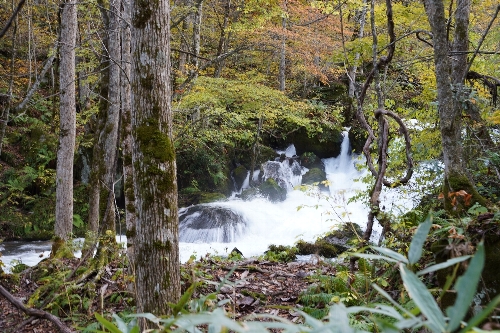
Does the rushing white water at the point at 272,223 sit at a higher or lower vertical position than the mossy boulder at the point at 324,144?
lower

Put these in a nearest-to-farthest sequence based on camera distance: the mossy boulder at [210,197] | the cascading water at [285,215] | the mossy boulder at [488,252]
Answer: the mossy boulder at [488,252], the cascading water at [285,215], the mossy boulder at [210,197]

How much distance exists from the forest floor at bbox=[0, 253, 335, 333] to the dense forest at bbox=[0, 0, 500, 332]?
0.06 m

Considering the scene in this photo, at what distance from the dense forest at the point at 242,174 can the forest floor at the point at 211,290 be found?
0.20ft

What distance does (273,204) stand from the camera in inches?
617

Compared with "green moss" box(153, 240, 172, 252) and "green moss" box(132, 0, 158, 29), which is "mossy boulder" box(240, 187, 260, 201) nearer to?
"green moss" box(153, 240, 172, 252)

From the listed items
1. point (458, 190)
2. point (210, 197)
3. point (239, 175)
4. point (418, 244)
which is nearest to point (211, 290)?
point (458, 190)

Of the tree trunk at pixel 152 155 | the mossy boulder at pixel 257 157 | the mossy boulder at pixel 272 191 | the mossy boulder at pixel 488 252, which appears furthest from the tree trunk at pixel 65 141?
the mossy boulder at pixel 257 157

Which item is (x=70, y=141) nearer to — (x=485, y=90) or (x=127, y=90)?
(x=127, y=90)

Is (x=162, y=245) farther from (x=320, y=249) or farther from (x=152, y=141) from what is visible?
(x=320, y=249)

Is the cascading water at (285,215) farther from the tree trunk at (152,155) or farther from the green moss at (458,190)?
the green moss at (458,190)

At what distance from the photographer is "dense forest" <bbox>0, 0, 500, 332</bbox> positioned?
1.68 meters

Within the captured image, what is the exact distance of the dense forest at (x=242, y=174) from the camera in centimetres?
168

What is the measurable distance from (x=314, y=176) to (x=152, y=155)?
13788mm

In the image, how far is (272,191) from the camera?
637 inches
